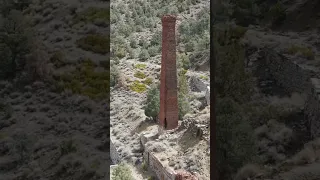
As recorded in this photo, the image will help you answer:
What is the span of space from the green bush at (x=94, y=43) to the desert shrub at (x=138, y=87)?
34.5 feet

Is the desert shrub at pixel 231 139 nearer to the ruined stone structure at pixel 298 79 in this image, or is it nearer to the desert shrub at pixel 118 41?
the ruined stone structure at pixel 298 79

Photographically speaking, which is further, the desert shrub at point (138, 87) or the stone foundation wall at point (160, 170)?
the desert shrub at point (138, 87)

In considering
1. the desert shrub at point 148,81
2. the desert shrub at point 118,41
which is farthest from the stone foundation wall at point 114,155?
the desert shrub at point 118,41

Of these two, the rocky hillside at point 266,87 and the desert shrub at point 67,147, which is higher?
the rocky hillside at point 266,87

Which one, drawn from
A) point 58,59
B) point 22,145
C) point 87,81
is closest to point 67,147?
point 22,145

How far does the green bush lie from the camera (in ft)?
11.3

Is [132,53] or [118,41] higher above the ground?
[118,41]

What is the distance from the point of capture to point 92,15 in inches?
145

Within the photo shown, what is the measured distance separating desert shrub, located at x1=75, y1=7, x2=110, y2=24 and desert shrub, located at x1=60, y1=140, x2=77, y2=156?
4.26ft

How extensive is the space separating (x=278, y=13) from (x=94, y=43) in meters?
1.62

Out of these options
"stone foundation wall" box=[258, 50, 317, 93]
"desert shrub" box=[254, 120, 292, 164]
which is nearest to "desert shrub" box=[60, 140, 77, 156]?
"desert shrub" box=[254, 120, 292, 164]

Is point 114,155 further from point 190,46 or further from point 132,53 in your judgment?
point 190,46

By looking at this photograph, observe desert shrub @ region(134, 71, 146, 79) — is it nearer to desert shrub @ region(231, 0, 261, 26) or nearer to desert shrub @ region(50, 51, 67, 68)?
desert shrub @ region(50, 51, 67, 68)

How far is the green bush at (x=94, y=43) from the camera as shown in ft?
11.3
